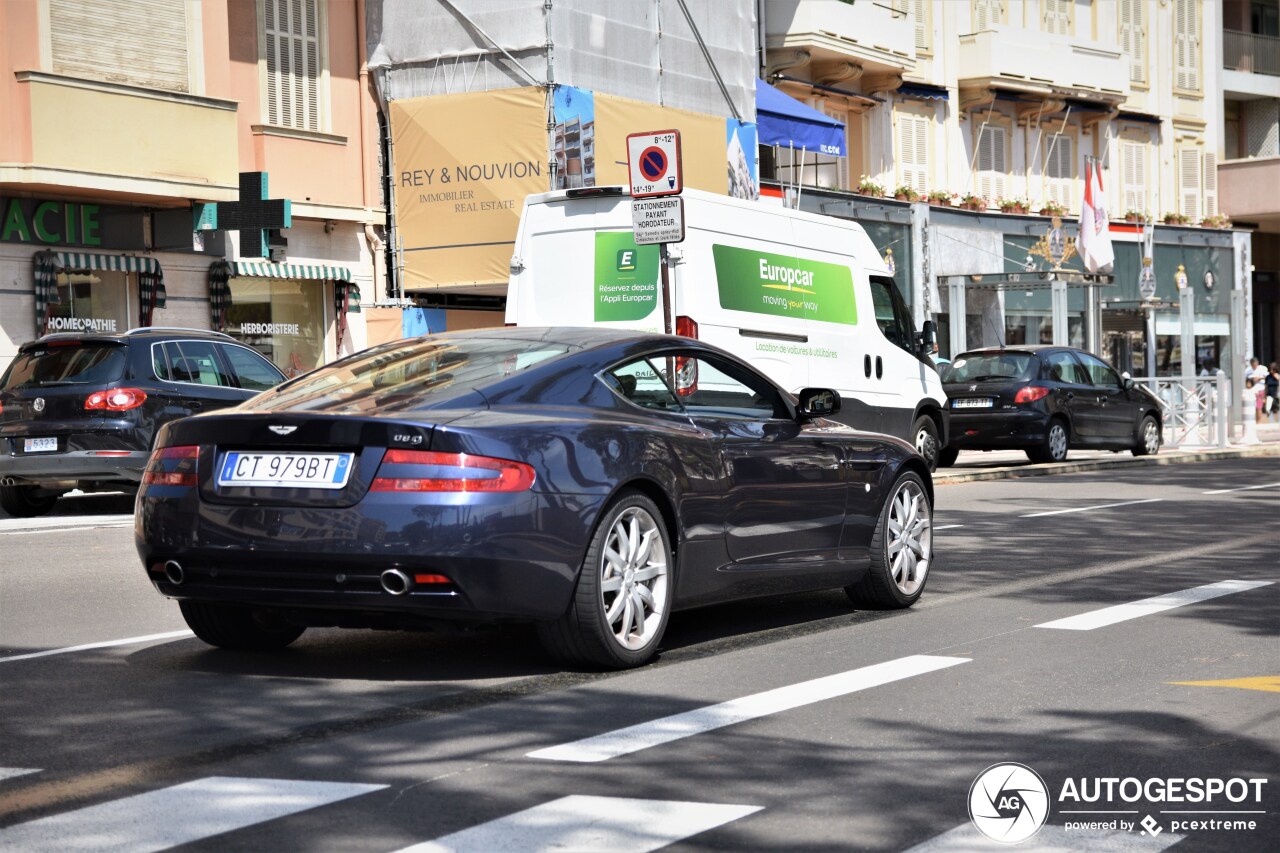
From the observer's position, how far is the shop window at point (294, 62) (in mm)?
26391

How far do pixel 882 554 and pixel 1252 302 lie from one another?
46045 millimetres

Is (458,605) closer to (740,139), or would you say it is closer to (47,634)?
(47,634)

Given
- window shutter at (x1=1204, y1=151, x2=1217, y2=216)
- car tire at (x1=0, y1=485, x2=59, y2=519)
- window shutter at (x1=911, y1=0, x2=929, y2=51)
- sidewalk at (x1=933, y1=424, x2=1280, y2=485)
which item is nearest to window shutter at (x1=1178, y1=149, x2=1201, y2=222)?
window shutter at (x1=1204, y1=151, x2=1217, y2=216)

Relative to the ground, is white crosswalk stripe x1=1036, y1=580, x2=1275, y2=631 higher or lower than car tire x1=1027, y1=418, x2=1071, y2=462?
lower

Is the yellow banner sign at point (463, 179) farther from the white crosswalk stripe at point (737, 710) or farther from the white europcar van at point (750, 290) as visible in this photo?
the white crosswalk stripe at point (737, 710)

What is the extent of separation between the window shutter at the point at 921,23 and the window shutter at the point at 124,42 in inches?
764

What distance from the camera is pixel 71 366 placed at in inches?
642

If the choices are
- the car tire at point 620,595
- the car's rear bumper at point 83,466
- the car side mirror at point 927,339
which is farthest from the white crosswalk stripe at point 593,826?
the car side mirror at point 927,339

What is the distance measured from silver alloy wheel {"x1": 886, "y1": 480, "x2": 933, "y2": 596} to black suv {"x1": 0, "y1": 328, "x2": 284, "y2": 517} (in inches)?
337

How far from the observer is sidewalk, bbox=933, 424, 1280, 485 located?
21.6 metres

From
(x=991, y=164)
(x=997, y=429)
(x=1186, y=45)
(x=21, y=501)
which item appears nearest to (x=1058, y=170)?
(x=991, y=164)

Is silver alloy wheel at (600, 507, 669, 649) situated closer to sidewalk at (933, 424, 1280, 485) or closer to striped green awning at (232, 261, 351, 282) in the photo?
sidewalk at (933, 424, 1280, 485)

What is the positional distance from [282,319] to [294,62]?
365 centimetres

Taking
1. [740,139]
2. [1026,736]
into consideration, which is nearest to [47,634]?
[1026,736]
